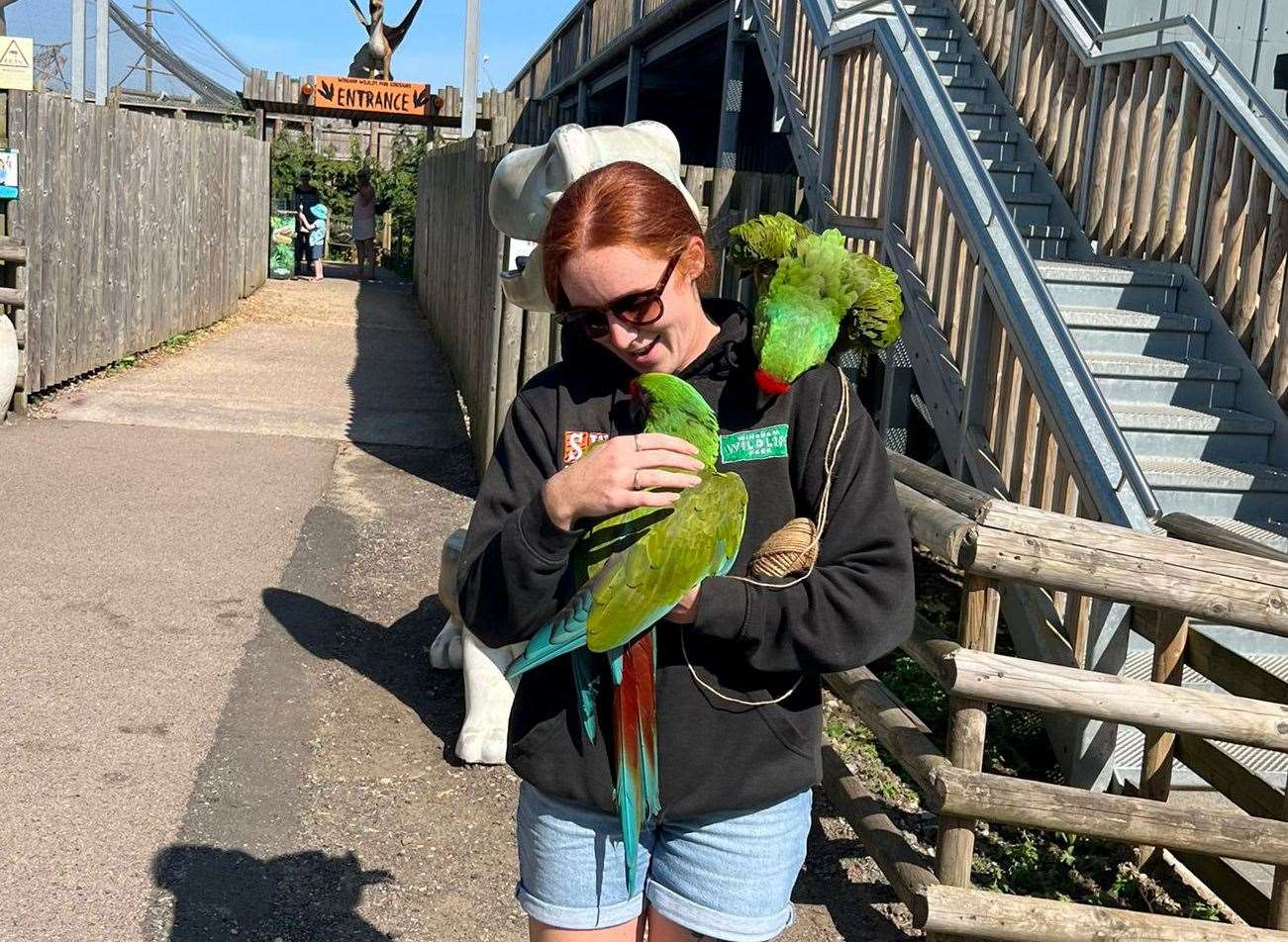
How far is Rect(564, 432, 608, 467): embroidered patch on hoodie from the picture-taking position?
2.06m

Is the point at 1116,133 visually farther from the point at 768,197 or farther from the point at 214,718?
the point at 214,718

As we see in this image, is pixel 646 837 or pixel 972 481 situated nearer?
pixel 646 837

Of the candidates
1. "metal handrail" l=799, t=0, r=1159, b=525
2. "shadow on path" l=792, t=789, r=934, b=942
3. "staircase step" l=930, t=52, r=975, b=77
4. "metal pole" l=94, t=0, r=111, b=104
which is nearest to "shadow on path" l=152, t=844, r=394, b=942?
"shadow on path" l=792, t=789, r=934, b=942

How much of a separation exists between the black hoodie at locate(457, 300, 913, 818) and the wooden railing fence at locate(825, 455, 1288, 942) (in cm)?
115

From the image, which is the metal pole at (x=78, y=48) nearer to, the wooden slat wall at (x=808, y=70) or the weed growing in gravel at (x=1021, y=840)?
the wooden slat wall at (x=808, y=70)

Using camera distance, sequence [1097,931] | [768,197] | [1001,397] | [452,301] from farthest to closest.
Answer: [452,301]
[768,197]
[1001,397]
[1097,931]

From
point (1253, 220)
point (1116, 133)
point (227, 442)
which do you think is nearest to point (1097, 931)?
→ point (1253, 220)

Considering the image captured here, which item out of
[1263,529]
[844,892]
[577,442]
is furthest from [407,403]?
[577,442]

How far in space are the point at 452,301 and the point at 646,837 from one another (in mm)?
10886

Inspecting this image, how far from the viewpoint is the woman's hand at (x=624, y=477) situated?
1.78m

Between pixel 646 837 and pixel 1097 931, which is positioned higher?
pixel 646 837

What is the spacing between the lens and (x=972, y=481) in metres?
6.27

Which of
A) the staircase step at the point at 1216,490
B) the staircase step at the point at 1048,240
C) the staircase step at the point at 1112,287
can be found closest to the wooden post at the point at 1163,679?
the staircase step at the point at 1216,490

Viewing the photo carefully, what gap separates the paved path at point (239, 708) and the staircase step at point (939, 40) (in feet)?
16.6
